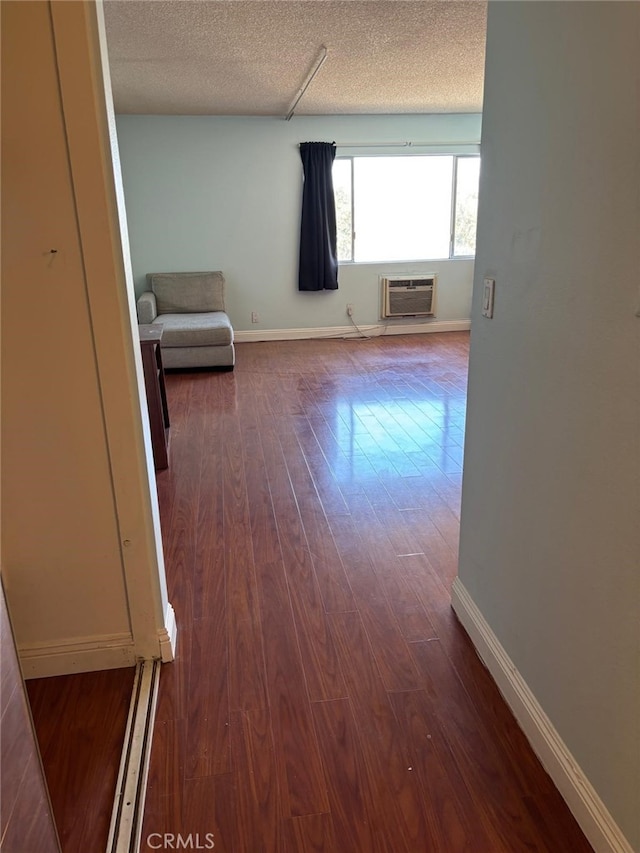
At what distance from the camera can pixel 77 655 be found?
1.86 m

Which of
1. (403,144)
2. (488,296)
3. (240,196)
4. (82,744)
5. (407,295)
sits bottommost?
(82,744)

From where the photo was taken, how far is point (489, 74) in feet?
5.52

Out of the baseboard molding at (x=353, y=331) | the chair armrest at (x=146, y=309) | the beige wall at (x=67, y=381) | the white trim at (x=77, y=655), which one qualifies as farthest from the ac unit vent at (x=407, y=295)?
the white trim at (x=77, y=655)

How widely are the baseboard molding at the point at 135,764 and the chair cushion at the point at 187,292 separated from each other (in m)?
4.84

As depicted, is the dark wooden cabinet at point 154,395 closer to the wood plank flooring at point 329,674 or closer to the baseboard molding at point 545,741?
the wood plank flooring at point 329,674

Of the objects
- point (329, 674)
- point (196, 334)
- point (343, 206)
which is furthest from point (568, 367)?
point (343, 206)

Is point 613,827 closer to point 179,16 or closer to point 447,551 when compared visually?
point 447,551

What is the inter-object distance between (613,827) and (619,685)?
315 millimetres

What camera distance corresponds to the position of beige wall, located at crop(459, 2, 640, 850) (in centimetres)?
116

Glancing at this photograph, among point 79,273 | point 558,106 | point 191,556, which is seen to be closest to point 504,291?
point 558,106

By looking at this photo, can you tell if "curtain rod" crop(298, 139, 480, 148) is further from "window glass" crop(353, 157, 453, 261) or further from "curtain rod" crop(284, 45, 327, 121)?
"curtain rod" crop(284, 45, 327, 121)

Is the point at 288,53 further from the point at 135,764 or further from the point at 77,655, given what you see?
the point at 135,764

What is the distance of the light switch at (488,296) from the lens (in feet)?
5.72

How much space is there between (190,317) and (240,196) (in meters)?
1.55
